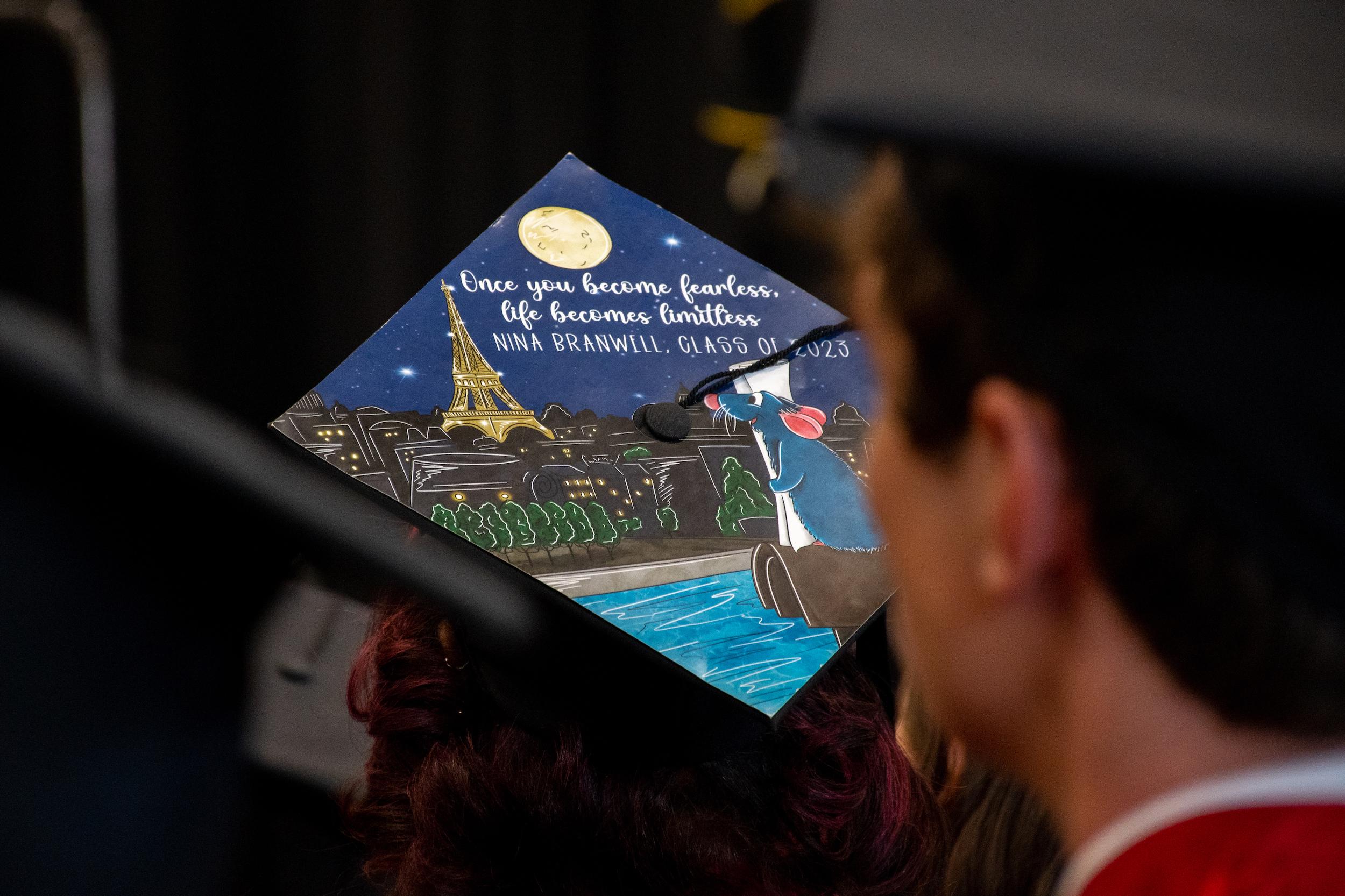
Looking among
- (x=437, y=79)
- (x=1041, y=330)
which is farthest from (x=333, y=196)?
(x=1041, y=330)

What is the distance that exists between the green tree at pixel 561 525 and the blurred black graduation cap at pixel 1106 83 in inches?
14.8

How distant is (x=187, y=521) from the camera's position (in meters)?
0.48

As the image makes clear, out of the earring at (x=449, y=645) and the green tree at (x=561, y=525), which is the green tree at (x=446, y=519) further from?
the earring at (x=449, y=645)

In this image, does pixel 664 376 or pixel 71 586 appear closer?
pixel 71 586

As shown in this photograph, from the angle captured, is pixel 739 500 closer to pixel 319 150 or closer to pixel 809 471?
pixel 809 471

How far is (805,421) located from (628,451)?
157mm

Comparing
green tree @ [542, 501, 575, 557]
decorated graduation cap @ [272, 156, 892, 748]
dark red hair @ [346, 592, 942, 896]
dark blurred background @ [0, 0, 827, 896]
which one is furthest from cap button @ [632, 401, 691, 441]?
dark blurred background @ [0, 0, 827, 896]

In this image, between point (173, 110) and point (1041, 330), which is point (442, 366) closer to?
point (1041, 330)

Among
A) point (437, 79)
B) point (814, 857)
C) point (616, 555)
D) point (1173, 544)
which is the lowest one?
point (814, 857)

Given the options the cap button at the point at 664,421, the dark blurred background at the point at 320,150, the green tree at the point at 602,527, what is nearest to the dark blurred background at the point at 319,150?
the dark blurred background at the point at 320,150

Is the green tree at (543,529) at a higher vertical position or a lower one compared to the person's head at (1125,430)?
lower

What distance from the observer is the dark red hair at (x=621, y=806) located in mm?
779

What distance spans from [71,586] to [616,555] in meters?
0.35

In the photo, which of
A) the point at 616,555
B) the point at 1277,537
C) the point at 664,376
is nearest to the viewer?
the point at 1277,537
